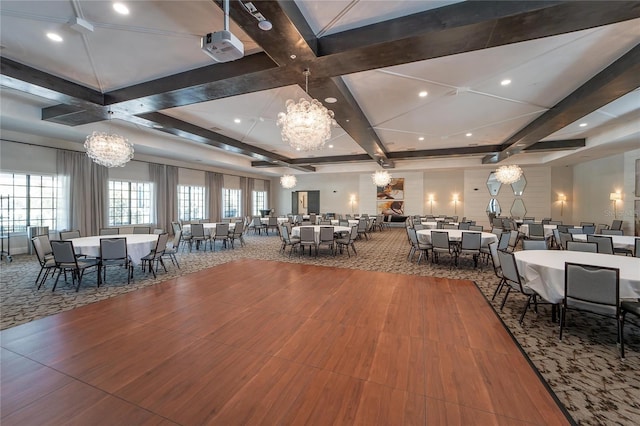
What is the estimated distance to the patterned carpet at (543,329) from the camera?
2.06 m

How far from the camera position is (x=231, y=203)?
15.8m

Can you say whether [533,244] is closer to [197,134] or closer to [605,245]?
[605,245]

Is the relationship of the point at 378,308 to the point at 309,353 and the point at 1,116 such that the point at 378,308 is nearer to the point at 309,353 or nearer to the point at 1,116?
the point at 309,353

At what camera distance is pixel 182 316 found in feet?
11.6

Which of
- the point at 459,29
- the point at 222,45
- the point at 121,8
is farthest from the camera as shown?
the point at 121,8

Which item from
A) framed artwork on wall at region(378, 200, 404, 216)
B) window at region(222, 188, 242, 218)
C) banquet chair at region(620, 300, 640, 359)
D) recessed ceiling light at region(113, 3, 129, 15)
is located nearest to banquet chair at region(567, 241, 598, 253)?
banquet chair at region(620, 300, 640, 359)

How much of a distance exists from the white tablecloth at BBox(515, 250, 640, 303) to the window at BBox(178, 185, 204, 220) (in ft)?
43.5

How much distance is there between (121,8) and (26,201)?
8.63 meters

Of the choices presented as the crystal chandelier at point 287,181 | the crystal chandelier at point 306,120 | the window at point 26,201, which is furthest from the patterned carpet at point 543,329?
the crystal chandelier at point 287,181

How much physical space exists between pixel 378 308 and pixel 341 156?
9934 mm

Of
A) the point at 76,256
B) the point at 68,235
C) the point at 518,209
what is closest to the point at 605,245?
the point at 76,256

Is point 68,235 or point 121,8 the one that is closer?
point 121,8

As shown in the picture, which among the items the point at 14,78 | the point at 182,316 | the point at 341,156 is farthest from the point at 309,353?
the point at 341,156

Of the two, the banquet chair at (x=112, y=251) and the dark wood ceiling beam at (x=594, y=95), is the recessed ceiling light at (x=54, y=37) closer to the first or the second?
the banquet chair at (x=112, y=251)
